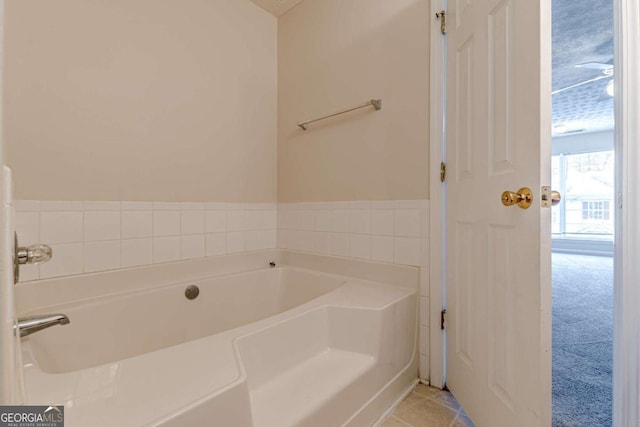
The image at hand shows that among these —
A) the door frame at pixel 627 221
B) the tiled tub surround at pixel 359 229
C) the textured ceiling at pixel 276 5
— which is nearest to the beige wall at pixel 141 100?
the textured ceiling at pixel 276 5

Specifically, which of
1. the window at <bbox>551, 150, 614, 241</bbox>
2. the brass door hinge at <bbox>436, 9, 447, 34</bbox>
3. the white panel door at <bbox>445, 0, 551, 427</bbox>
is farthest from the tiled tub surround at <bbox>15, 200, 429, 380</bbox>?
the window at <bbox>551, 150, 614, 241</bbox>

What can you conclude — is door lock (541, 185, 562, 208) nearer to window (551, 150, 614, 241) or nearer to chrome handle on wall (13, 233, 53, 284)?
chrome handle on wall (13, 233, 53, 284)

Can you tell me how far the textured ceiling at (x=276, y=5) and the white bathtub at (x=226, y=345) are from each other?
5.95ft

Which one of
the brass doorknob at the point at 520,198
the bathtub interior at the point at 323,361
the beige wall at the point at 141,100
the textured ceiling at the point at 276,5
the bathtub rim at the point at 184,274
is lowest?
the bathtub interior at the point at 323,361

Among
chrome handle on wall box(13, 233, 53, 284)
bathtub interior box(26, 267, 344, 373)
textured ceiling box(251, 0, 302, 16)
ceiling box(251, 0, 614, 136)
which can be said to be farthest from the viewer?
ceiling box(251, 0, 614, 136)

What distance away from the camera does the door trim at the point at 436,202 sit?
1.38 meters

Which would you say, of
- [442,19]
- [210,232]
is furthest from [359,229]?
[442,19]

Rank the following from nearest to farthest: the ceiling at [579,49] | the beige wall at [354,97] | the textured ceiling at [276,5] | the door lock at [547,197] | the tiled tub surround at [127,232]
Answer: the door lock at [547,197] → the tiled tub surround at [127,232] → the beige wall at [354,97] → the textured ceiling at [276,5] → the ceiling at [579,49]

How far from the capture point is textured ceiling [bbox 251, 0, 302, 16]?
6.54 ft

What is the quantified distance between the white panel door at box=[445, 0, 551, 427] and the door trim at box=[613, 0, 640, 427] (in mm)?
308

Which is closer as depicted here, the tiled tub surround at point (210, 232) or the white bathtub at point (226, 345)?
the white bathtub at point (226, 345)

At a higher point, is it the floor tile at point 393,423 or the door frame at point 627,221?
the door frame at point 627,221

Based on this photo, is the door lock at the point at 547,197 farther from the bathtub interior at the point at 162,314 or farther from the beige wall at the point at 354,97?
the bathtub interior at the point at 162,314

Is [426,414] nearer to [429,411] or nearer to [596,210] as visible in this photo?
[429,411]
